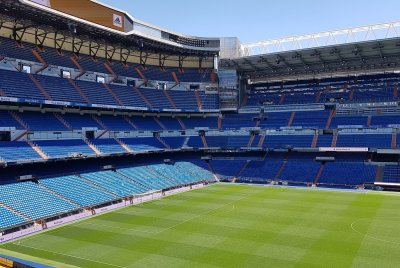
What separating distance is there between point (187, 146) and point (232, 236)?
33758 mm

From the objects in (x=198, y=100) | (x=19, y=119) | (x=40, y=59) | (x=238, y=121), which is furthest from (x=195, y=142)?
(x=19, y=119)

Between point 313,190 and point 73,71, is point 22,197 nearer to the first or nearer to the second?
point 73,71

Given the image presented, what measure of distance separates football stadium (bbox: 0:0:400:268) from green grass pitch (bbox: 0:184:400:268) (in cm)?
17

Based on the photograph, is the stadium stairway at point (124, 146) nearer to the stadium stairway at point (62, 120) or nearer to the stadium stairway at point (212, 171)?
the stadium stairway at point (62, 120)

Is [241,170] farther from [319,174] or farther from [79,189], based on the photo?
[79,189]

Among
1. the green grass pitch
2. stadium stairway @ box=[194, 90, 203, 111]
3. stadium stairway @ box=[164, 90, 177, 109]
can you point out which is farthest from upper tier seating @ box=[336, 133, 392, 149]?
stadium stairway @ box=[164, 90, 177, 109]

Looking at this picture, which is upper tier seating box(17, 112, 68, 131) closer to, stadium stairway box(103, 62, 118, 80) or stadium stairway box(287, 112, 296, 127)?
stadium stairway box(103, 62, 118, 80)

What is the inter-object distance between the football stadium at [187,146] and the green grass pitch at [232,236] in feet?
0.57

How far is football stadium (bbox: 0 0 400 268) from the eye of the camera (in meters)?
25.7

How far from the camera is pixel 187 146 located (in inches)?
2347

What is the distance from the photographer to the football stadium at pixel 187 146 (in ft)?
84.3

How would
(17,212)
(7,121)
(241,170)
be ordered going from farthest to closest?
(241,170) → (7,121) → (17,212)

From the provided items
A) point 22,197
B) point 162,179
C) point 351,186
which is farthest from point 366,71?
point 22,197

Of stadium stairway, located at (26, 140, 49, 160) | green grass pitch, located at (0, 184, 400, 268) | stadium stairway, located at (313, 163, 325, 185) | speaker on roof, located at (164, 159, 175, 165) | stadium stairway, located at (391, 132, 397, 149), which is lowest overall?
green grass pitch, located at (0, 184, 400, 268)
